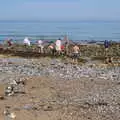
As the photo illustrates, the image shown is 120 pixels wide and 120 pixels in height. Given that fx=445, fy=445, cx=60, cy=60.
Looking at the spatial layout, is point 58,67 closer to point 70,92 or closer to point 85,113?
point 70,92

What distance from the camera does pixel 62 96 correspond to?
17578mm

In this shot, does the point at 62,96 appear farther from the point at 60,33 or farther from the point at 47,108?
the point at 60,33

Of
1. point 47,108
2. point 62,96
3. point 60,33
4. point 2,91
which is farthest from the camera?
point 60,33

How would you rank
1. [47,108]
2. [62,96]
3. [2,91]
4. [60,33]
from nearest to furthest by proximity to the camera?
[47,108], [62,96], [2,91], [60,33]

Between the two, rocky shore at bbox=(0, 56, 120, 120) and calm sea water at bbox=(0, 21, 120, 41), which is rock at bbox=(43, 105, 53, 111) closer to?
rocky shore at bbox=(0, 56, 120, 120)

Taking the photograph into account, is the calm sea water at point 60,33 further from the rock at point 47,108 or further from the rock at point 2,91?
the rock at point 47,108

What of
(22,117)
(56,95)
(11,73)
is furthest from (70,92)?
(11,73)

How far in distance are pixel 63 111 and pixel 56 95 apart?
2.85 metres

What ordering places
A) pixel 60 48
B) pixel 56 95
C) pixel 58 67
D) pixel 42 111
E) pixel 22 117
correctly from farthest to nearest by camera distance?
pixel 60 48 < pixel 58 67 < pixel 56 95 < pixel 42 111 < pixel 22 117

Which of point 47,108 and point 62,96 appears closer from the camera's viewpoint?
point 47,108

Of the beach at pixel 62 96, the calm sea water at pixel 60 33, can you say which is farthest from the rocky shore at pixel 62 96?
the calm sea water at pixel 60 33

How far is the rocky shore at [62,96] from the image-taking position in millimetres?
14541

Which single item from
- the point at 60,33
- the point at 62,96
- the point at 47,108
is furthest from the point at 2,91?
the point at 60,33

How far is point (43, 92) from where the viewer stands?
1836cm
